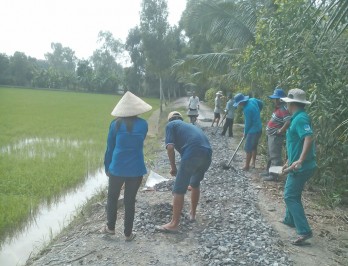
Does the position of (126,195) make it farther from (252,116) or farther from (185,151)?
(252,116)

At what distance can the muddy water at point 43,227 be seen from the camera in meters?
4.93

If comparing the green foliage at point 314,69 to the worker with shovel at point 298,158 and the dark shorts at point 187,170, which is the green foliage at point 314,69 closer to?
the worker with shovel at point 298,158

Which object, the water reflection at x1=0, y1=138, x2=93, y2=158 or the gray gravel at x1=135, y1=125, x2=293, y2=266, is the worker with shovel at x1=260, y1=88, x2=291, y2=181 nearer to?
the gray gravel at x1=135, y1=125, x2=293, y2=266

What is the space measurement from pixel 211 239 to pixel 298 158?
1380 mm

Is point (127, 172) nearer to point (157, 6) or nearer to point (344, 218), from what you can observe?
point (344, 218)

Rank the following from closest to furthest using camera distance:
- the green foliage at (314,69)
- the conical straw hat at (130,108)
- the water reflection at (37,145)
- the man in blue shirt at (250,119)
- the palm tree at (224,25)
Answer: the conical straw hat at (130,108), the green foliage at (314,69), the man in blue shirt at (250,119), the water reflection at (37,145), the palm tree at (224,25)

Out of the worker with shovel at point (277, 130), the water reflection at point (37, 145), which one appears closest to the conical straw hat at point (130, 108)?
the worker with shovel at point (277, 130)

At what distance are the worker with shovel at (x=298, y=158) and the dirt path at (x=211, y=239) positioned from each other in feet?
1.11

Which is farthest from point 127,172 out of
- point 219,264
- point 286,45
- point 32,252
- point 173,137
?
point 286,45

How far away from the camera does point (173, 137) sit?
4227mm

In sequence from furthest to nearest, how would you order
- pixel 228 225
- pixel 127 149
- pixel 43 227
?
1. pixel 43 227
2. pixel 228 225
3. pixel 127 149

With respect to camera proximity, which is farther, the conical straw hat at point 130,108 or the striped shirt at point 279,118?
the striped shirt at point 279,118

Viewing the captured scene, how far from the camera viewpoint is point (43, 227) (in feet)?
19.1

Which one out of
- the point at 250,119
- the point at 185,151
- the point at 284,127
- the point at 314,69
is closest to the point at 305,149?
the point at 185,151
